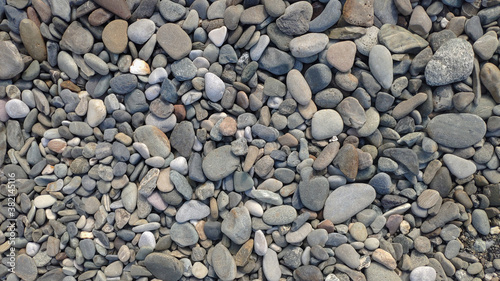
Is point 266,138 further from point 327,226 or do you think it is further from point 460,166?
point 460,166

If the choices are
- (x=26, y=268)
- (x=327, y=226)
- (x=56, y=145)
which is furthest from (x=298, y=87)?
(x=26, y=268)

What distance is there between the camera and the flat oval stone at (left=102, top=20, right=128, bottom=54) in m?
1.37

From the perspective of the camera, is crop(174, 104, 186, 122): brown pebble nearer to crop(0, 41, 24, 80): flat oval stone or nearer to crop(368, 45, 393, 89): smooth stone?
crop(0, 41, 24, 80): flat oval stone

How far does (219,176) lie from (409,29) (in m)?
1.01

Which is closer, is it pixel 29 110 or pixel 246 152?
pixel 246 152

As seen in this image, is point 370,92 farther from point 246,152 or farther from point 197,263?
point 197,263

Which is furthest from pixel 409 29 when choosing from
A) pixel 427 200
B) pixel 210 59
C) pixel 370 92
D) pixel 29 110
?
pixel 29 110

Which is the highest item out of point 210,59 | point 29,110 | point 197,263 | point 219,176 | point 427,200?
point 210,59

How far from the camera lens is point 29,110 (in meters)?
1.46

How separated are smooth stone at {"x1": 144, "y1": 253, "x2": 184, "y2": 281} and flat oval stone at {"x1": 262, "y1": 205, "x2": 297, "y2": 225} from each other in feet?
1.32

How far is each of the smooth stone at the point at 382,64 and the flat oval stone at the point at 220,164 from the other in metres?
0.67

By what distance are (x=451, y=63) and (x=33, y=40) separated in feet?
5.66

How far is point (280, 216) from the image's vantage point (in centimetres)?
134

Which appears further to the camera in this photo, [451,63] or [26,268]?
[26,268]
